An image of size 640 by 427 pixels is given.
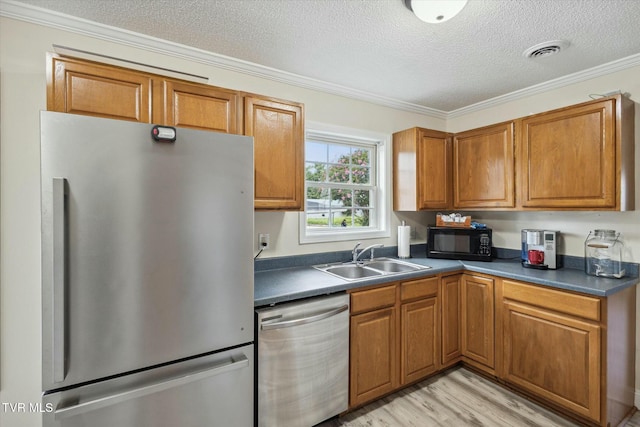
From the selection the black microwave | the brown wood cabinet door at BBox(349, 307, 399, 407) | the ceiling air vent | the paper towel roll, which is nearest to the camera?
the ceiling air vent

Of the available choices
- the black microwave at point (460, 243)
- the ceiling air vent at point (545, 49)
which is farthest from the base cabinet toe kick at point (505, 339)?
the ceiling air vent at point (545, 49)

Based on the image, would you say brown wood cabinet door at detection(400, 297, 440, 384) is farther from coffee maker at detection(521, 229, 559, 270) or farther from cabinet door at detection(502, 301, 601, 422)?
coffee maker at detection(521, 229, 559, 270)

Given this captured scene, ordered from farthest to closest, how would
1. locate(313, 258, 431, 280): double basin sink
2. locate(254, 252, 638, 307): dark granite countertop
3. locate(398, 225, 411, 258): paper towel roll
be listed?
1. locate(398, 225, 411, 258): paper towel roll
2. locate(313, 258, 431, 280): double basin sink
3. locate(254, 252, 638, 307): dark granite countertop

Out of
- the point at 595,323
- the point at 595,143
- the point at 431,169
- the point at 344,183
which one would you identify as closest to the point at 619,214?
the point at 595,143

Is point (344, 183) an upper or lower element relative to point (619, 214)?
upper

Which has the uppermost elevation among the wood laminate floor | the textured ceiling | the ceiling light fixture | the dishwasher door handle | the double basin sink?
the textured ceiling

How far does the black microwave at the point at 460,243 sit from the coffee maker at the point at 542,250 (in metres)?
0.30

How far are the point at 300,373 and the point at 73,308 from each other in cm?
120

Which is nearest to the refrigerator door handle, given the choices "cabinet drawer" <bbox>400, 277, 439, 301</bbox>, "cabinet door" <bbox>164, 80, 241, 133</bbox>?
"cabinet door" <bbox>164, 80, 241, 133</bbox>

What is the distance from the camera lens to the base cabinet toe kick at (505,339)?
188 cm

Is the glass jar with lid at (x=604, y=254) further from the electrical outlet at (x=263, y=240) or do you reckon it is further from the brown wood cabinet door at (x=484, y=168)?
the electrical outlet at (x=263, y=240)

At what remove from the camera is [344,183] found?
2.91m

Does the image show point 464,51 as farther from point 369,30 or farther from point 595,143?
point 595,143

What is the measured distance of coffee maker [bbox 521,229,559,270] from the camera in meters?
2.38
